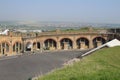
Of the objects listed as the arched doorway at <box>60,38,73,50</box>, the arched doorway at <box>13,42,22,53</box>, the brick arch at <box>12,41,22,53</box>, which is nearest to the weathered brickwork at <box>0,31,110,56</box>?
the arched doorway at <box>60,38,73,50</box>

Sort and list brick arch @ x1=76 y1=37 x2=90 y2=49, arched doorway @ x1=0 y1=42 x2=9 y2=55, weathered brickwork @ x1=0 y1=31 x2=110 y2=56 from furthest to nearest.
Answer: brick arch @ x1=76 y1=37 x2=90 y2=49
weathered brickwork @ x1=0 y1=31 x2=110 y2=56
arched doorway @ x1=0 y1=42 x2=9 y2=55

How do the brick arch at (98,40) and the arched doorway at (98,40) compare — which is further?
the arched doorway at (98,40)

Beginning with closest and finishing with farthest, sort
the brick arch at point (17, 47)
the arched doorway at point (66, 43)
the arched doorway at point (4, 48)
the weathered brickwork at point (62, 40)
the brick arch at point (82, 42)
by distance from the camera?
the arched doorway at point (4, 48) < the brick arch at point (17, 47) < the weathered brickwork at point (62, 40) < the arched doorway at point (66, 43) < the brick arch at point (82, 42)

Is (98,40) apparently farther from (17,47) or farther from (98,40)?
(17,47)

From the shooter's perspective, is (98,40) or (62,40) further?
(98,40)

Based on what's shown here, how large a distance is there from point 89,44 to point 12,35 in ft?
55.2

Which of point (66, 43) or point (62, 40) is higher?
point (62, 40)

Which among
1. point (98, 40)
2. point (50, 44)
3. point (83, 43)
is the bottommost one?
point (50, 44)

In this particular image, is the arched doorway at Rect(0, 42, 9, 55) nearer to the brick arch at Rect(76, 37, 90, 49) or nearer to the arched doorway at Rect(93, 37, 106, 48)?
the brick arch at Rect(76, 37, 90, 49)

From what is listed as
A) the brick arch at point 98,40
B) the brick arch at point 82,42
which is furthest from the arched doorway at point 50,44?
the brick arch at point 98,40

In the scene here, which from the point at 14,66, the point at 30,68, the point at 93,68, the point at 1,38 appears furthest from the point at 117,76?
the point at 1,38

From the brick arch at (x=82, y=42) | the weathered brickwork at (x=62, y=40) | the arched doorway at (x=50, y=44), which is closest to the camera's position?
the weathered brickwork at (x=62, y=40)

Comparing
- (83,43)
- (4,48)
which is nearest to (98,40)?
(83,43)

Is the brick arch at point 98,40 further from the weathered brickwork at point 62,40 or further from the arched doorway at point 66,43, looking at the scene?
the arched doorway at point 66,43
